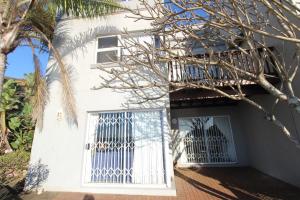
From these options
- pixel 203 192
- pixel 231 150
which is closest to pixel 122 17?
pixel 203 192

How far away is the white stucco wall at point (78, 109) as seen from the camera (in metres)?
7.48

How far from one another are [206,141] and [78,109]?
28.3ft

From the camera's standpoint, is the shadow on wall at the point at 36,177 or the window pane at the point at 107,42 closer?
the shadow on wall at the point at 36,177

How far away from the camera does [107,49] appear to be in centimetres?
918

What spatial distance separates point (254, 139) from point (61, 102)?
10.3m

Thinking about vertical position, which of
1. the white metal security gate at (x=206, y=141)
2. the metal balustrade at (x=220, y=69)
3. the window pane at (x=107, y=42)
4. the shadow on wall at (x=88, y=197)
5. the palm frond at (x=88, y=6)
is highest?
the palm frond at (x=88, y=6)

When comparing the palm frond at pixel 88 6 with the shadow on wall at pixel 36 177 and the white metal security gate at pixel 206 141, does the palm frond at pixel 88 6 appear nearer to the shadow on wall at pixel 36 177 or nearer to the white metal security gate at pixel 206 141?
the shadow on wall at pixel 36 177

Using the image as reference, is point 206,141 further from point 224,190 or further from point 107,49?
point 107,49

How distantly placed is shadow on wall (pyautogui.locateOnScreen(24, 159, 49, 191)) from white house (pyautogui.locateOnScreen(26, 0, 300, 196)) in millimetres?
37

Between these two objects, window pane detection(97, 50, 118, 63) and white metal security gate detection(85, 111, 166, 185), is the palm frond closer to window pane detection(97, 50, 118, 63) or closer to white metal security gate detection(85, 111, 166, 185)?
window pane detection(97, 50, 118, 63)

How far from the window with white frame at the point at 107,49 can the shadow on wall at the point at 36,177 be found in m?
5.20

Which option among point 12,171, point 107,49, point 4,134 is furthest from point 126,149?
point 4,134

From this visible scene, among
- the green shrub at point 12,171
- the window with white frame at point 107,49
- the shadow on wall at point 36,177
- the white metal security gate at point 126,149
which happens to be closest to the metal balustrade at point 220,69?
the white metal security gate at point 126,149

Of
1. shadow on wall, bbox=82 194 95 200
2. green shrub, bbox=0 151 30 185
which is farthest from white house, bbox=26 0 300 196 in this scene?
green shrub, bbox=0 151 30 185
